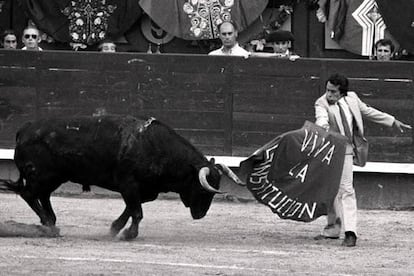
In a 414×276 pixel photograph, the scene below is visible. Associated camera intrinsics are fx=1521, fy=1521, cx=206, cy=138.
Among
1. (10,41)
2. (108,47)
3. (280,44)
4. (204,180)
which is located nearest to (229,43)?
(280,44)

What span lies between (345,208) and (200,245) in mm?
1069

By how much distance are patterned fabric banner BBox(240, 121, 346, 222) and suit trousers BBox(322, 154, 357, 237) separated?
2.1 inches

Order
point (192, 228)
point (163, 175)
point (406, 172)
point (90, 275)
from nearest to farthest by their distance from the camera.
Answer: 1. point (90, 275)
2. point (163, 175)
3. point (192, 228)
4. point (406, 172)

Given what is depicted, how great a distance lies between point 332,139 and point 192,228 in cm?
151

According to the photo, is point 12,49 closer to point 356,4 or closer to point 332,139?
point 356,4

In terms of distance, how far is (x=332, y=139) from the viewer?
36.4ft

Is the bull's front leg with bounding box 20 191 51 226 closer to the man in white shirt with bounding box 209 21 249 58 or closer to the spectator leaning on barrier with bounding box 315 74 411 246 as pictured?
the spectator leaning on barrier with bounding box 315 74 411 246

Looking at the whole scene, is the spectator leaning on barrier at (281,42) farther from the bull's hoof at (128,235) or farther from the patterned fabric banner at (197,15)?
the bull's hoof at (128,235)

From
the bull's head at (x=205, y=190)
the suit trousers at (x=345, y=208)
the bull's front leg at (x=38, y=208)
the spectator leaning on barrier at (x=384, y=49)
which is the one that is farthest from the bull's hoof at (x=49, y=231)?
the spectator leaning on barrier at (x=384, y=49)

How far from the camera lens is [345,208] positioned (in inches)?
427

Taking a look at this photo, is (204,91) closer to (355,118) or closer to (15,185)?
(355,118)

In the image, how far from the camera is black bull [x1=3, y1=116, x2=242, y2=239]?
35.7 ft

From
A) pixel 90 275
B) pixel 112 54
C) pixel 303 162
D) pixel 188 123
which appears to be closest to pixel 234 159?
pixel 188 123

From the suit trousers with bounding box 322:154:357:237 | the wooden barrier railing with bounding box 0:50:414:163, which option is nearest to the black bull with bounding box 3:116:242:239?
the suit trousers with bounding box 322:154:357:237
